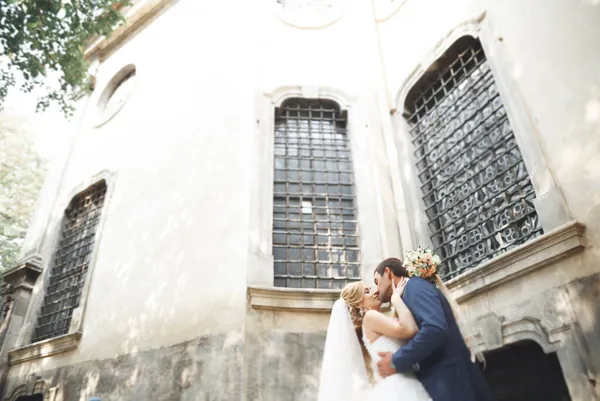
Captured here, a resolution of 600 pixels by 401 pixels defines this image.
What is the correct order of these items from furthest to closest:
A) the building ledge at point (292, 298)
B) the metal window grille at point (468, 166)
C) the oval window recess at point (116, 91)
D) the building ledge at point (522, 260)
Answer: the oval window recess at point (116, 91)
the building ledge at point (292, 298)
the metal window grille at point (468, 166)
the building ledge at point (522, 260)

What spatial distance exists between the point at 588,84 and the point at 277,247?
14.5 feet

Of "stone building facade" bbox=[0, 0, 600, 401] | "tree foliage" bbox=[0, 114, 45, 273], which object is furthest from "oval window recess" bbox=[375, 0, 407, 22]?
"tree foliage" bbox=[0, 114, 45, 273]

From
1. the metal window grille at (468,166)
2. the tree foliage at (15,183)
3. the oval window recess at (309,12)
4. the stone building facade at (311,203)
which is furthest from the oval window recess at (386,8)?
the tree foliage at (15,183)

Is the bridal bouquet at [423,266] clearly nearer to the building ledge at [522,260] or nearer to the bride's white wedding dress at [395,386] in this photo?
the bride's white wedding dress at [395,386]

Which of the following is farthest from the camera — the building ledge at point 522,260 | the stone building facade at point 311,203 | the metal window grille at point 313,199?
the metal window grille at point 313,199

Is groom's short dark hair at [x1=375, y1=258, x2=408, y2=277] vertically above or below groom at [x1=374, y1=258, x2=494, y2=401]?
above

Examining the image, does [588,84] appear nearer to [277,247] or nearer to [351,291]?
[351,291]

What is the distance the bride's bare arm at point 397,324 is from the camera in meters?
2.57

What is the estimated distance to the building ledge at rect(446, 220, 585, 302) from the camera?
425 centimetres

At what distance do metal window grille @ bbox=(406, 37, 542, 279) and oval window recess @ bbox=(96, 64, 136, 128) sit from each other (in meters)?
8.25

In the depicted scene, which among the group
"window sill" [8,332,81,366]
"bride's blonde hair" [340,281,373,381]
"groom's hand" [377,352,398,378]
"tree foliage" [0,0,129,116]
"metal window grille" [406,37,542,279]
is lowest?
"groom's hand" [377,352,398,378]

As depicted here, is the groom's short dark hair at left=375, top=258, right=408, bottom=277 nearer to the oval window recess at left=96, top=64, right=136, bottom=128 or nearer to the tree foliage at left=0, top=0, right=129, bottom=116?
the tree foliage at left=0, top=0, right=129, bottom=116

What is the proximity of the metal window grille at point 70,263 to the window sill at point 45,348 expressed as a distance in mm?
381

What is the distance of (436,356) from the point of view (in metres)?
2.55
